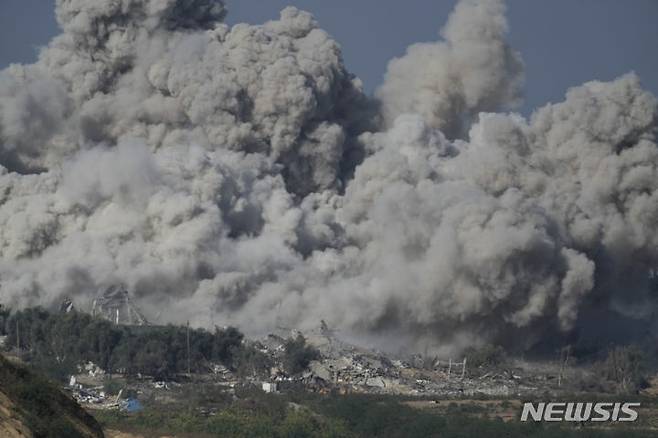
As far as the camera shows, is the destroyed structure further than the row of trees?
Yes

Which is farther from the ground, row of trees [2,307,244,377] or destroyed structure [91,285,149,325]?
destroyed structure [91,285,149,325]

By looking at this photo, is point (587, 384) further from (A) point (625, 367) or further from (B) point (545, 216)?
(B) point (545, 216)

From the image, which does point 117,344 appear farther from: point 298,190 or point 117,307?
point 298,190

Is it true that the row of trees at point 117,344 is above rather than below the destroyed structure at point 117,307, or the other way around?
below

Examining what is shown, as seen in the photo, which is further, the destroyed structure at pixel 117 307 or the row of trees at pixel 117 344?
the destroyed structure at pixel 117 307
